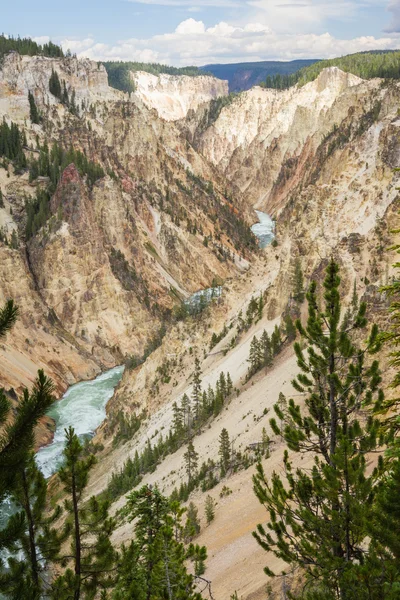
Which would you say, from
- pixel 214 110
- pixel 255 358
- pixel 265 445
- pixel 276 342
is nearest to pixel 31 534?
pixel 265 445

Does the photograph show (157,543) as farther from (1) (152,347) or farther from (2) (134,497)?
(1) (152,347)

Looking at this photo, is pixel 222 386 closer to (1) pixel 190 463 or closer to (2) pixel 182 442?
(2) pixel 182 442

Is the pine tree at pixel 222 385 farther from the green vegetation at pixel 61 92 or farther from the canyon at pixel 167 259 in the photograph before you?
the green vegetation at pixel 61 92

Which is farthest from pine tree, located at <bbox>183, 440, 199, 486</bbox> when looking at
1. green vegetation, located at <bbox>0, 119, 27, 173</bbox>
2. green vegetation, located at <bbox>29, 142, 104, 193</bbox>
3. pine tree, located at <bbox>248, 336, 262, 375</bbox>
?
green vegetation, located at <bbox>0, 119, 27, 173</bbox>

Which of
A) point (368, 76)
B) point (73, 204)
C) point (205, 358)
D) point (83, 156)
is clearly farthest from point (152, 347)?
point (368, 76)

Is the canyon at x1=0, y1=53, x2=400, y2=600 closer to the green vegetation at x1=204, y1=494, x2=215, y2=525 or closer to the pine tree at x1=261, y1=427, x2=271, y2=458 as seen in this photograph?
the green vegetation at x1=204, y1=494, x2=215, y2=525

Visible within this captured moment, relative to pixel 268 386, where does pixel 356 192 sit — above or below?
above
